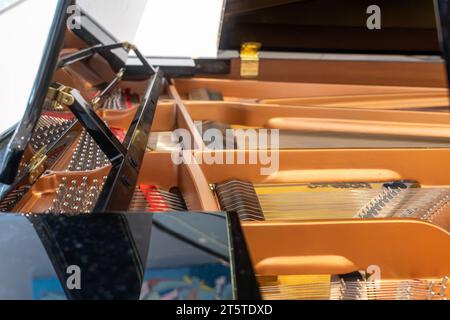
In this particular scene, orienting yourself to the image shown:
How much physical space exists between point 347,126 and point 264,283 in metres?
1.02

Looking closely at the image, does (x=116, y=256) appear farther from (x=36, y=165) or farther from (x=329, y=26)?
(x=329, y=26)

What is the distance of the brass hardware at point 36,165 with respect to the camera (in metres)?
1.40

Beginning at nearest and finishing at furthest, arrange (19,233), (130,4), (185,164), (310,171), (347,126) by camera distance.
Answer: (19,233) → (185,164) → (310,171) → (347,126) → (130,4)

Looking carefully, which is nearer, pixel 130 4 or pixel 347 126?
pixel 347 126

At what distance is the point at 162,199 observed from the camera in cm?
162

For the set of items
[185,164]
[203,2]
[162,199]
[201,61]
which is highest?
[203,2]

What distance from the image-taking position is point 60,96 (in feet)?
4.19

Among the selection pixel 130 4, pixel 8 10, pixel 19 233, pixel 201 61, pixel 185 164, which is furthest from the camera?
pixel 8 10

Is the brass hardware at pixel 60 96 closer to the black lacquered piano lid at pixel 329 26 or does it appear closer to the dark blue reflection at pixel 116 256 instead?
the dark blue reflection at pixel 116 256

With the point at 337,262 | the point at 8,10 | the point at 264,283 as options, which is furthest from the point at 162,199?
the point at 8,10

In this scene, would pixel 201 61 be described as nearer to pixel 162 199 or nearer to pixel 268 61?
pixel 268 61

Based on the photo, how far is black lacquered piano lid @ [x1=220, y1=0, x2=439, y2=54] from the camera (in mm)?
2586

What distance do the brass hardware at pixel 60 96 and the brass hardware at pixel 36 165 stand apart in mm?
184

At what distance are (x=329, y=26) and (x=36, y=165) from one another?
Result: 1.81 metres
